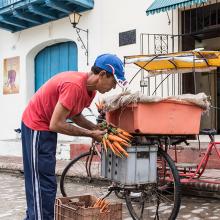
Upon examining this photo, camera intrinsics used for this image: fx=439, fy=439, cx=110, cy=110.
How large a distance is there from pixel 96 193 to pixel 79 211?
236 centimetres

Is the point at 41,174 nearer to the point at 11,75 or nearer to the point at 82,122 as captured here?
the point at 82,122

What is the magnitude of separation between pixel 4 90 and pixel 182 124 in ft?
32.9

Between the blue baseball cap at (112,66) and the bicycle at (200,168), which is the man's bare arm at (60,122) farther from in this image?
the bicycle at (200,168)

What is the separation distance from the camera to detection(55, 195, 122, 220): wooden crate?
325 cm

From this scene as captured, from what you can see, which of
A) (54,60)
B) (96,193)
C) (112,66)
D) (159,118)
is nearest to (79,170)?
(96,193)

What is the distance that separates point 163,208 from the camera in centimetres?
488

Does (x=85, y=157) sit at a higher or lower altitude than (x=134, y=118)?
lower

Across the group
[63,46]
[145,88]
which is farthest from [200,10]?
[63,46]

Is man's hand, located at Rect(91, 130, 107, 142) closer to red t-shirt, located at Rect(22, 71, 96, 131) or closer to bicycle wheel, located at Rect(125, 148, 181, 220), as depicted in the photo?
red t-shirt, located at Rect(22, 71, 96, 131)

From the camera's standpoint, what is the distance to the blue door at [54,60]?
12.2 meters

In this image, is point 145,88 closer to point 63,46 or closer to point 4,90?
point 63,46

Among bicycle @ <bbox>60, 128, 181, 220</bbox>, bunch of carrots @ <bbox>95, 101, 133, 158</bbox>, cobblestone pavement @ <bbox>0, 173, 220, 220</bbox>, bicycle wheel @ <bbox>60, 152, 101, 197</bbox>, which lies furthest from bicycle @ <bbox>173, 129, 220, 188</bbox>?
bunch of carrots @ <bbox>95, 101, 133, 158</bbox>

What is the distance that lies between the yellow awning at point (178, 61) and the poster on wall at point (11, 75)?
22.5 ft

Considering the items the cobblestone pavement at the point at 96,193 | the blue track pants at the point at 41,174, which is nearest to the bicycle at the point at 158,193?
the cobblestone pavement at the point at 96,193
